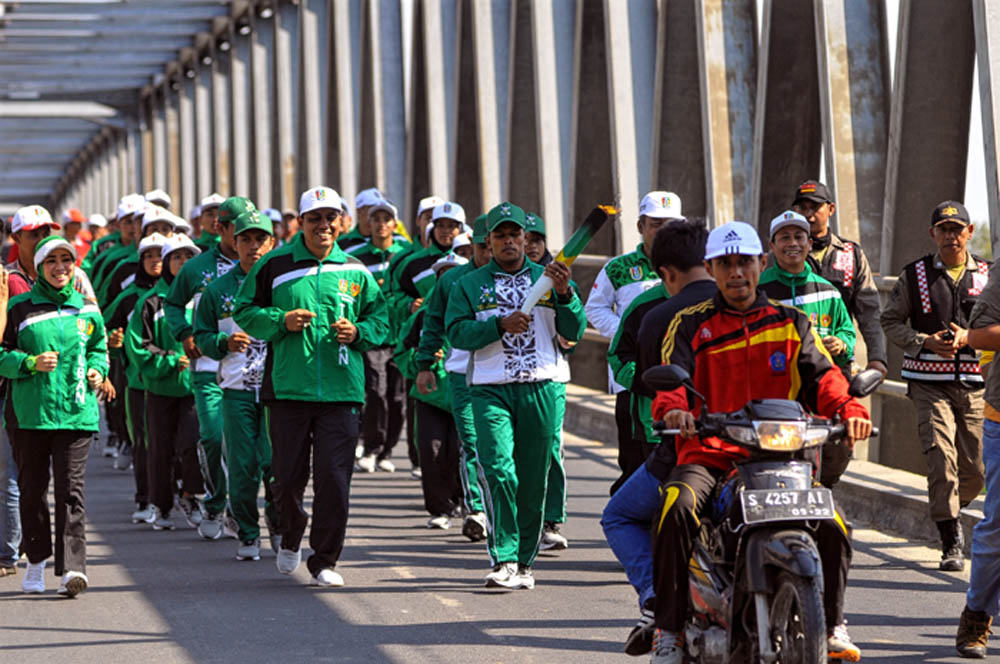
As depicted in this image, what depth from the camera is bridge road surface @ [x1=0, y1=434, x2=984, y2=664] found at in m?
7.70

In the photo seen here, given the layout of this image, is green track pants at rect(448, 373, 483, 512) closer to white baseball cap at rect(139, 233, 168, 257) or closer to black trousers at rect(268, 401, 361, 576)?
black trousers at rect(268, 401, 361, 576)

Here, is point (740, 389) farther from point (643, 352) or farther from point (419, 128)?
point (419, 128)

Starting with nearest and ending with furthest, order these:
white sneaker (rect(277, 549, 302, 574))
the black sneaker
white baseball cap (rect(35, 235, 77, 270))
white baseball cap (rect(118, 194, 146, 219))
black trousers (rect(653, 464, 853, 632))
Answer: black trousers (rect(653, 464, 853, 632)) → the black sneaker → white baseball cap (rect(35, 235, 77, 270)) → white sneaker (rect(277, 549, 302, 574)) → white baseball cap (rect(118, 194, 146, 219))

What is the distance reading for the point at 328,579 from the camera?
938 cm

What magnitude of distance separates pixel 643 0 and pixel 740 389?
14.2 meters

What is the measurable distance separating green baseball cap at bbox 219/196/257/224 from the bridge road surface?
6.20 ft

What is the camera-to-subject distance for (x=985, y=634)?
7480 mm

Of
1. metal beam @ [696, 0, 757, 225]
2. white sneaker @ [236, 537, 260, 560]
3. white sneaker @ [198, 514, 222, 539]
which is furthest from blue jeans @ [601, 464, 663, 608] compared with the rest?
metal beam @ [696, 0, 757, 225]

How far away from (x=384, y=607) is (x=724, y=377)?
2849 mm

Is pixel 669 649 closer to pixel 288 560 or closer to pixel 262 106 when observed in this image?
pixel 288 560

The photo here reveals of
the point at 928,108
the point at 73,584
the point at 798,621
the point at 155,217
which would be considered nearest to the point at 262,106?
the point at 155,217

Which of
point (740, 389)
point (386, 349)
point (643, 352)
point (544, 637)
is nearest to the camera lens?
point (740, 389)

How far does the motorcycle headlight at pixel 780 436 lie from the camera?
5984 millimetres

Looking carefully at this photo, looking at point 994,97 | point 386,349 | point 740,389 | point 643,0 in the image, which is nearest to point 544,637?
point 740,389
